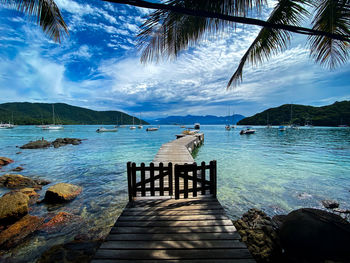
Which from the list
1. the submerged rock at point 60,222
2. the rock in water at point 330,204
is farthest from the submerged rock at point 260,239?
the submerged rock at point 60,222

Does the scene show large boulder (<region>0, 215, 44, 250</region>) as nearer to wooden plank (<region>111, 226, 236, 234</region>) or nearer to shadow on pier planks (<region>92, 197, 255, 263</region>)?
shadow on pier planks (<region>92, 197, 255, 263</region>)

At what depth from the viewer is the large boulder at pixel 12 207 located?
5879mm

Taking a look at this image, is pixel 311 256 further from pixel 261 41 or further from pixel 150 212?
pixel 261 41

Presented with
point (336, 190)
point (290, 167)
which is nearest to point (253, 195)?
point (336, 190)

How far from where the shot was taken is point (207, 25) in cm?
406

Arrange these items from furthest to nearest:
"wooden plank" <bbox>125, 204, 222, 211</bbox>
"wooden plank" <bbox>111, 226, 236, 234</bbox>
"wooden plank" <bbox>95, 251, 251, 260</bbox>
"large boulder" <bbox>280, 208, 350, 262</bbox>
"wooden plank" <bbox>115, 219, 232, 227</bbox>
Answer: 1. "wooden plank" <bbox>125, 204, 222, 211</bbox>
2. "wooden plank" <bbox>115, 219, 232, 227</bbox>
3. "wooden plank" <bbox>111, 226, 236, 234</bbox>
4. "large boulder" <bbox>280, 208, 350, 262</bbox>
5. "wooden plank" <bbox>95, 251, 251, 260</bbox>

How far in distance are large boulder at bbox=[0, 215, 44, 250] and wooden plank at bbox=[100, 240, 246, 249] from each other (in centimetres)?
458

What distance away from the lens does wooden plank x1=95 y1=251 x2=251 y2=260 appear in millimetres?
2877

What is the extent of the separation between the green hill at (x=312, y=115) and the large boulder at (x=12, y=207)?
144m

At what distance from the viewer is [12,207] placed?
6.07 m

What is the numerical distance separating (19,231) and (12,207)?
104cm

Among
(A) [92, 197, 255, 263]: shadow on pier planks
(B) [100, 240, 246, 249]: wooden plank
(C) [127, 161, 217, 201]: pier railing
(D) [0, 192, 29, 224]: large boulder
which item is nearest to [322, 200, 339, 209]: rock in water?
(C) [127, 161, 217, 201]: pier railing

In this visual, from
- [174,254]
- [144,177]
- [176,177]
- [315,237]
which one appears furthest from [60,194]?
[315,237]

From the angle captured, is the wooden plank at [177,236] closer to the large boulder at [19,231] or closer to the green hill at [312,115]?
the large boulder at [19,231]
